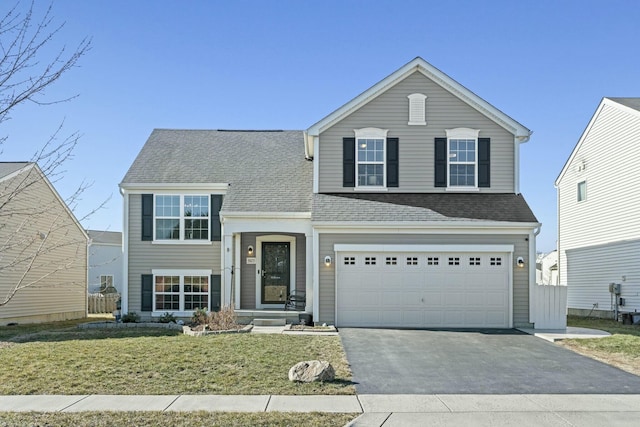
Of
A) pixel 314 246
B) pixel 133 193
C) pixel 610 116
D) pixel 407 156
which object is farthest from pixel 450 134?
pixel 133 193

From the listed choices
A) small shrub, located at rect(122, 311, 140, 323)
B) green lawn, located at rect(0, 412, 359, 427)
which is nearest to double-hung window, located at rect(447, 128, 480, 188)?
small shrub, located at rect(122, 311, 140, 323)

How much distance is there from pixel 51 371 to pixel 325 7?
9.84m

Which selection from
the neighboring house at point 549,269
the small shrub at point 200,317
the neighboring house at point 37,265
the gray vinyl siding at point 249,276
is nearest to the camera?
the small shrub at point 200,317

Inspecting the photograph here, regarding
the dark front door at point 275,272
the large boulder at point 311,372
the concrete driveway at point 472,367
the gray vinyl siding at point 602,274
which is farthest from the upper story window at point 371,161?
the gray vinyl siding at point 602,274

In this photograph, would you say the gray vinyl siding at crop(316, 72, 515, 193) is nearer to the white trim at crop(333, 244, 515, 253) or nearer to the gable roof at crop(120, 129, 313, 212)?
the gable roof at crop(120, 129, 313, 212)

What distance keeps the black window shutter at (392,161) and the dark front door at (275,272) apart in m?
4.07

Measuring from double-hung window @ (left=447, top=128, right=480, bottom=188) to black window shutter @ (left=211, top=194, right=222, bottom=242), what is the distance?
743 cm

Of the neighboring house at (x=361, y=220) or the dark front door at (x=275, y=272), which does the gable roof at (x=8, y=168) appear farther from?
the dark front door at (x=275, y=272)

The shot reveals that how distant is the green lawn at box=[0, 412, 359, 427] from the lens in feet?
24.1

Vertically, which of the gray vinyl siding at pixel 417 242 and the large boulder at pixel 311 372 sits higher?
the gray vinyl siding at pixel 417 242

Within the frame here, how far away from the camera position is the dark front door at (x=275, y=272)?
748 inches

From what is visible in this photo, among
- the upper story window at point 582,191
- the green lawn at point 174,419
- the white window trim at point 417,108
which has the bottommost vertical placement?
the green lawn at point 174,419

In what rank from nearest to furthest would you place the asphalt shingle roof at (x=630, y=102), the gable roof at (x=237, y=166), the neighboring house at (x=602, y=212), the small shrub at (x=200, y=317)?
the small shrub at (x=200, y=317), the gable roof at (x=237, y=166), the neighboring house at (x=602, y=212), the asphalt shingle roof at (x=630, y=102)

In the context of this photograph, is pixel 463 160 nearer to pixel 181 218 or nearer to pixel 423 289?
pixel 423 289
